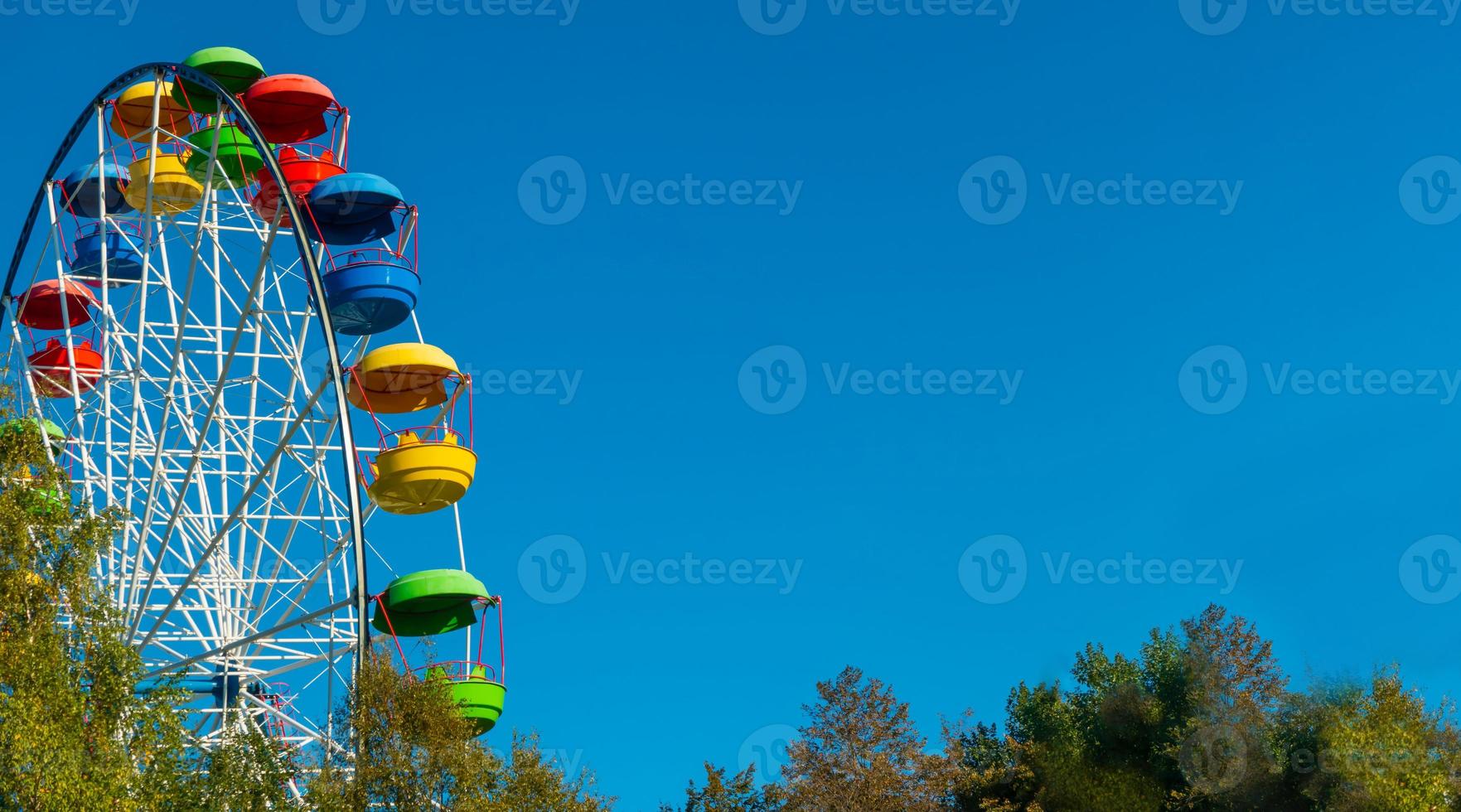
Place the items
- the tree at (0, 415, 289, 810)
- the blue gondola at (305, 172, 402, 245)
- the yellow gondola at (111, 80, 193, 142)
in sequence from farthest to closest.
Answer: the yellow gondola at (111, 80, 193, 142) → the blue gondola at (305, 172, 402, 245) → the tree at (0, 415, 289, 810)

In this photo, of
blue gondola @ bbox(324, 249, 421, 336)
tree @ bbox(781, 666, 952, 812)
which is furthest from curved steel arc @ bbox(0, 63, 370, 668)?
tree @ bbox(781, 666, 952, 812)

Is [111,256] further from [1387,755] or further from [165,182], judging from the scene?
[1387,755]

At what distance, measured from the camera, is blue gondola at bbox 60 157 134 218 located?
36375mm

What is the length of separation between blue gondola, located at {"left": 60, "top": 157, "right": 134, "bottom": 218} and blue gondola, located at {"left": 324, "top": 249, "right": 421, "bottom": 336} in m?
7.57

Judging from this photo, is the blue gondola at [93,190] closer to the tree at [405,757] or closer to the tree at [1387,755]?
the tree at [405,757]

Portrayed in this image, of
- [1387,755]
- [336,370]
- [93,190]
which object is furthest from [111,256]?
[1387,755]

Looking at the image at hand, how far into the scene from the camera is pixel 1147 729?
49500 mm

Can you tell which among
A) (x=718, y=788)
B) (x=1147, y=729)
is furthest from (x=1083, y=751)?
(x=718, y=788)

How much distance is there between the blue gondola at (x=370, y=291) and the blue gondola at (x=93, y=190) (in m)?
7.57

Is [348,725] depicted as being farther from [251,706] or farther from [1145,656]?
[1145,656]

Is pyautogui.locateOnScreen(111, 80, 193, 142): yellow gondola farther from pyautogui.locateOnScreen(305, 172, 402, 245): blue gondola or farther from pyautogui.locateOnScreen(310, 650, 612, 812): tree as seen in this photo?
pyautogui.locateOnScreen(310, 650, 612, 812): tree

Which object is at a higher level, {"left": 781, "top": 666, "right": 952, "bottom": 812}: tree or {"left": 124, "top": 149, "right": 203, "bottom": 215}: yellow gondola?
{"left": 124, "top": 149, "right": 203, "bottom": 215}: yellow gondola

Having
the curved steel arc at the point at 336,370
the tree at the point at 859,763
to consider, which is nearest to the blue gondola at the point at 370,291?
the curved steel arc at the point at 336,370

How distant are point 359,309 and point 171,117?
25.1 ft
